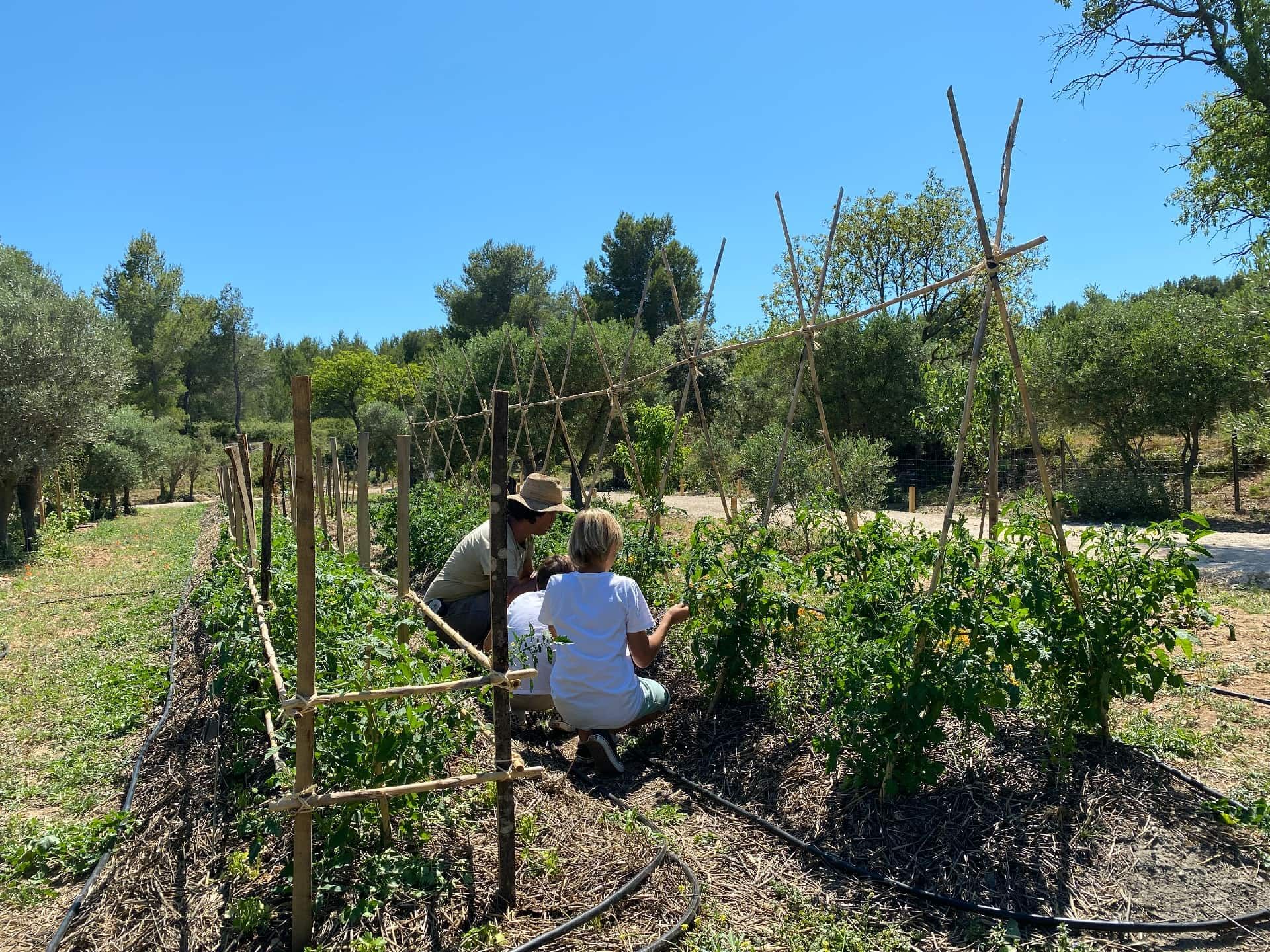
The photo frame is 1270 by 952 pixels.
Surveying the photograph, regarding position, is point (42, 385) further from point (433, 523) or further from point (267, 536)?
point (267, 536)

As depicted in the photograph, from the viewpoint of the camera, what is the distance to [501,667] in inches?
112

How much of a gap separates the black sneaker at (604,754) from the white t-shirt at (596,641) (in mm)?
88

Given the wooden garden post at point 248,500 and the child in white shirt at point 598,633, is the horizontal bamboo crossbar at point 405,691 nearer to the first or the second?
the child in white shirt at point 598,633

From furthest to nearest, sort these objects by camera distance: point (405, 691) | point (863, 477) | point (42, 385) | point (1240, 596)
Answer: point (863, 477) < point (42, 385) < point (1240, 596) < point (405, 691)

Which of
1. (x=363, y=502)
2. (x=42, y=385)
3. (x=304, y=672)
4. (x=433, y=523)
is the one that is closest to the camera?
(x=304, y=672)

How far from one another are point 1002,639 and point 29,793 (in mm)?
5050

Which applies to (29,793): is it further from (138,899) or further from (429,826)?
(429,826)

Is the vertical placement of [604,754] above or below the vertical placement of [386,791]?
below

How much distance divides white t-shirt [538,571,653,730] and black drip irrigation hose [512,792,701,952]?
0.79 metres

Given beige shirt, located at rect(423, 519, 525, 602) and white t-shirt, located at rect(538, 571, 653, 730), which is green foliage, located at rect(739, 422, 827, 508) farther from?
white t-shirt, located at rect(538, 571, 653, 730)

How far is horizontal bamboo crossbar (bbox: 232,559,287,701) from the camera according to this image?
3.07 meters

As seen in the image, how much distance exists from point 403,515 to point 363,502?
3.74 ft

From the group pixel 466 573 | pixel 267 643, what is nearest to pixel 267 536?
pixel 466 573

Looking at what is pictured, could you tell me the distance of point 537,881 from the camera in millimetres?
2943
